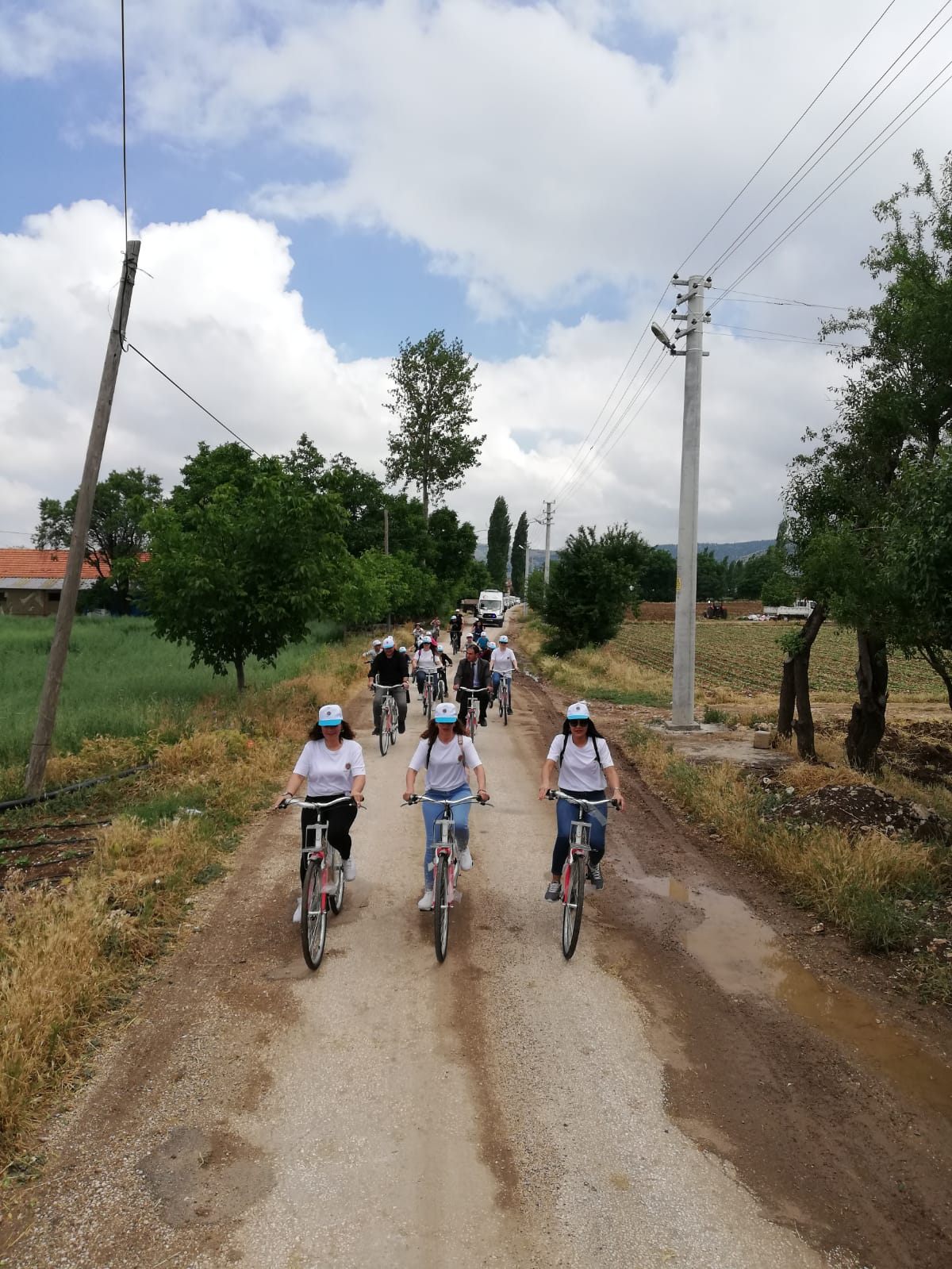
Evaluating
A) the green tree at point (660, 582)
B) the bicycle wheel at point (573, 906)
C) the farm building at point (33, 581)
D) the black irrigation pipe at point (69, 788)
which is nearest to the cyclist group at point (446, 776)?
the bicycle wheel at point (573, 906)

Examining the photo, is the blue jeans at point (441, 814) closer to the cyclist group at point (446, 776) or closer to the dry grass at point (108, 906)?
the cyclist group at point (446, 776)

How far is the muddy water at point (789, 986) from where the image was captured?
186 inches

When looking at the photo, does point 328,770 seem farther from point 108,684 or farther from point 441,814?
point 108,684

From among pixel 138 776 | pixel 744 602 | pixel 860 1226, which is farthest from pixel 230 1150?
pixel 744 602

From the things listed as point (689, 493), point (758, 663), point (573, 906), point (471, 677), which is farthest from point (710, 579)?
point (573, 906)

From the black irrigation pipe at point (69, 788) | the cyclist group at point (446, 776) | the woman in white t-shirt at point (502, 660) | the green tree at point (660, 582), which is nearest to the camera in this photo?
the cyclist group at point (446, 776)

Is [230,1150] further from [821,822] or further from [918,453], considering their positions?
[918,453]

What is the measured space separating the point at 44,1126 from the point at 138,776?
7.26m

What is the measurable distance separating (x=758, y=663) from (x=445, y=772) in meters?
38.7

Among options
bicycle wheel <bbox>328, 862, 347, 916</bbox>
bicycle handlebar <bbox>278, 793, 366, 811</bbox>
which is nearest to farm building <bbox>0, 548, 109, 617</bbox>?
bicycle wheel <bbox>328, 862, 347, 916</bbox>

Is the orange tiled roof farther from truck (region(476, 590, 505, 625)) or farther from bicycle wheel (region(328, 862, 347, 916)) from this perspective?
bicycle wheel (region(328, 862, 347, 916))

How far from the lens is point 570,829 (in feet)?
20.8

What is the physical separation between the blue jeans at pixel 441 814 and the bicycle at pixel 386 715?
657cm

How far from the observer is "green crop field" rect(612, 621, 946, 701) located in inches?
1245
